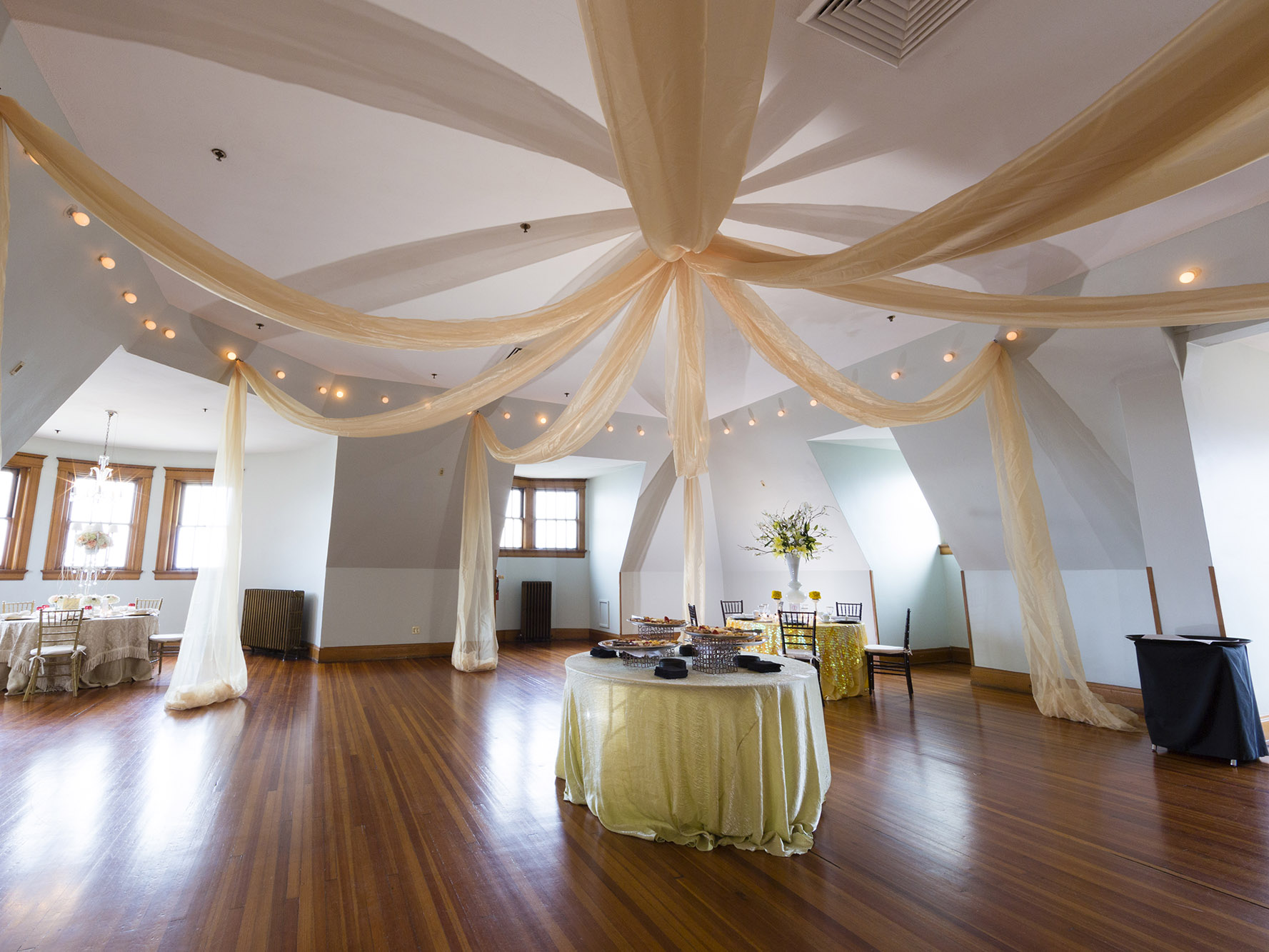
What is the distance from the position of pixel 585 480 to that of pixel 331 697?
20.9 feet

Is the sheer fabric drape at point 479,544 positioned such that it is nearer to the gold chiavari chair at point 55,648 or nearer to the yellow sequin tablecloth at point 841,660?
the yellow sequin tablecloth at point 841,660

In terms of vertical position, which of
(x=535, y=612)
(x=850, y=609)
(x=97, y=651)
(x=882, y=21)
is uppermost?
(x=882, y=21)

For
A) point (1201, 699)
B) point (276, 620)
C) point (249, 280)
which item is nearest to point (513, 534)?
point (276, 620)

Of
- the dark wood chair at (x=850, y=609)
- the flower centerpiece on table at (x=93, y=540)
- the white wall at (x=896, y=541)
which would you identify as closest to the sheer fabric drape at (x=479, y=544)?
the white wall at (x=896, y=541)

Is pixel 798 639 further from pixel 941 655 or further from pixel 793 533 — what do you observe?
pixel 941 655

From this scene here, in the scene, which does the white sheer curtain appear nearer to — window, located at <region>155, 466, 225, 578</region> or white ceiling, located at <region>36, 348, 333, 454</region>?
white ceiling, located at <region>36, 348, 333, 454</region>

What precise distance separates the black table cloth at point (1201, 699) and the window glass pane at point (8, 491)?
516 inches

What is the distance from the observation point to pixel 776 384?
7039mm

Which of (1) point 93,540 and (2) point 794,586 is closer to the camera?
(2) point 794,586

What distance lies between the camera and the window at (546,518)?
11.7 metres

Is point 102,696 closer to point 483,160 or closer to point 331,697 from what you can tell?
point 331,697

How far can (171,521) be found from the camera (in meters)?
10.1

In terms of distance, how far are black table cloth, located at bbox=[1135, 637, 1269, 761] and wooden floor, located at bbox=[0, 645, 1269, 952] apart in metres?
0.15

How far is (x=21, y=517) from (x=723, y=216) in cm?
1098
